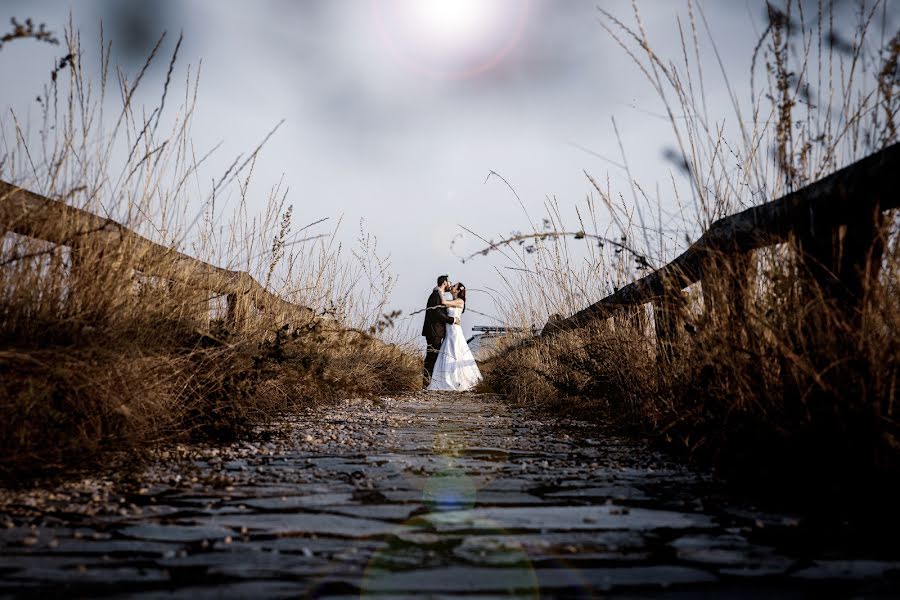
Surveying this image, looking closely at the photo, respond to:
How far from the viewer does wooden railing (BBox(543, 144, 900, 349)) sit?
192 cm

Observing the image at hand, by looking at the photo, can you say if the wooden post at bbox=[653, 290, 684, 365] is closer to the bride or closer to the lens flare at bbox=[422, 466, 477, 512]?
the lens flare at bbox=[422, 466, 477, 512]

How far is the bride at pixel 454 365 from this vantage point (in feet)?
39.8

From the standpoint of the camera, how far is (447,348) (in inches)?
491

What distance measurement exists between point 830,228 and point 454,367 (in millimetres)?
10266

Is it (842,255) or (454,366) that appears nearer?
(842,255)

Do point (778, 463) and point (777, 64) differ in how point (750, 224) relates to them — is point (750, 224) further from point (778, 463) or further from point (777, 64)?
point (778, 463)

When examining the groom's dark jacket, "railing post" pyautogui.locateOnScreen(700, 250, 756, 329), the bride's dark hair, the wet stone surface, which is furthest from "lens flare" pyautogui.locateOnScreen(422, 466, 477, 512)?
the bride's dark hair

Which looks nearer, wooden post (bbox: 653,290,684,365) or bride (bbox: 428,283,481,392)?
wooden post (bbox: 653,290,684,365)

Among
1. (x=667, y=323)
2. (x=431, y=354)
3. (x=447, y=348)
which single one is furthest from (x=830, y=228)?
(x=431, y=354)

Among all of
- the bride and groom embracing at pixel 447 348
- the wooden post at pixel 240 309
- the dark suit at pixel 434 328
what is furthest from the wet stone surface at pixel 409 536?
the dark suit at pixel 434 328

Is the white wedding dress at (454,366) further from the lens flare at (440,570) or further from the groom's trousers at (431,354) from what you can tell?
the lens flare at (440,570)

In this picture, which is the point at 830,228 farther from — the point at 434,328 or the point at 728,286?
the point at 434,328

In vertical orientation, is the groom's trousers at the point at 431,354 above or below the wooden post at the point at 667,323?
above

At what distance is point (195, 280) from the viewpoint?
3381mm
